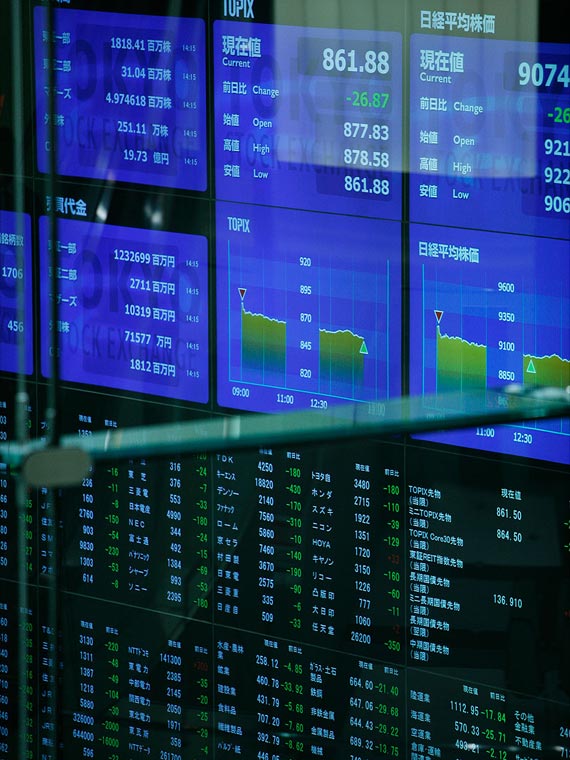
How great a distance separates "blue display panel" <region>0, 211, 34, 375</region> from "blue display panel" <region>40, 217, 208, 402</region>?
24mm

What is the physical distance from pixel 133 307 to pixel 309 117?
145 mm

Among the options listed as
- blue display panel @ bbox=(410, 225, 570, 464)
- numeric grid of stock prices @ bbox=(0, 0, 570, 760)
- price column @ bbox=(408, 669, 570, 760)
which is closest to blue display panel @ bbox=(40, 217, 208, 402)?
numeric grid of stock prices @ bbox=(0, 0, 570, 760)

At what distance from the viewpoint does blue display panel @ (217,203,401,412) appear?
2.84ft

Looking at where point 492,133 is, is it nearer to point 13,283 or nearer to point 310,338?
point 310,338

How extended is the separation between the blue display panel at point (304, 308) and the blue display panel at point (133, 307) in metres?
0.02

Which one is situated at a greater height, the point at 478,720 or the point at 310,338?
the point at 310,338

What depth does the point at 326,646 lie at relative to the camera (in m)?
0.94

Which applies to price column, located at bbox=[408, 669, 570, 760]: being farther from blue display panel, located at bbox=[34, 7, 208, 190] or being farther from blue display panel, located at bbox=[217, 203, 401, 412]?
blue display panel, located at bbox=[34, 7, 208, 190]

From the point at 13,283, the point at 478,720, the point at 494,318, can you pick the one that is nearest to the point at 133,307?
the point at 13,283

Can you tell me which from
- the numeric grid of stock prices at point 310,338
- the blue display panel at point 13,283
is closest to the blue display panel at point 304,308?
the numeric grid of stock prices at point 310,338

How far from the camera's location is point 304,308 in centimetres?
88

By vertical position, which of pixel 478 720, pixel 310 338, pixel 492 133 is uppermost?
pixel 492 133

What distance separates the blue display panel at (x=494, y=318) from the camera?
0.84 meters

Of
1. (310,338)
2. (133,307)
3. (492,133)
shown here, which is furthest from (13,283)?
(492,133)
